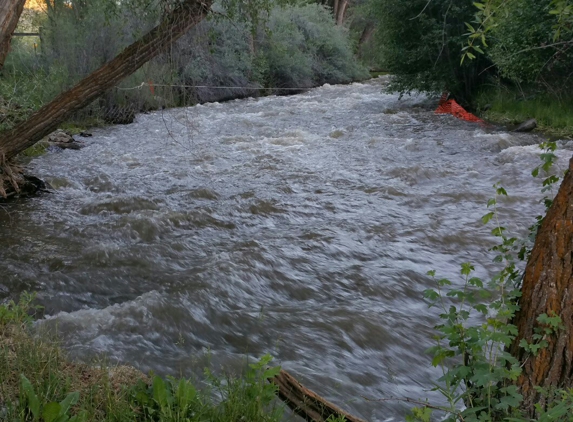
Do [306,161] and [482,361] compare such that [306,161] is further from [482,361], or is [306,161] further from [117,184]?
[482,361]

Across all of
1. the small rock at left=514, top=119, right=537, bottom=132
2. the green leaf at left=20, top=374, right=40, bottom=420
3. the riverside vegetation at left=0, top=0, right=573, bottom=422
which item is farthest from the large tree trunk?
the small rock at left=514, top=119, right=537, bottom=132

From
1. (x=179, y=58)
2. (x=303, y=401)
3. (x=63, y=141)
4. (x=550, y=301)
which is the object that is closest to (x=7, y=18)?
(x=179, y=58)

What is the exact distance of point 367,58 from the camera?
147ft

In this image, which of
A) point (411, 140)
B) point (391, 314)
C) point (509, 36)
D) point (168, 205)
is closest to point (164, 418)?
point (391, 314)

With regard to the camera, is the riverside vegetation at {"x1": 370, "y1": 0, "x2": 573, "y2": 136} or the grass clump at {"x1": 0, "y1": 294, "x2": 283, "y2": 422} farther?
the riverside vegetation at {"x1": 370, "y1": 0, "x2": 573, "y2": 136}

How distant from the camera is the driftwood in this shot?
2.99 m

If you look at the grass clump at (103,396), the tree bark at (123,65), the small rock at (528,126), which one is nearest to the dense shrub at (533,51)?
the small rock at (528,126)

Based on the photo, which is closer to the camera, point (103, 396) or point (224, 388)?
point (103, 396)

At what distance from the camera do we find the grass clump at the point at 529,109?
1400cm

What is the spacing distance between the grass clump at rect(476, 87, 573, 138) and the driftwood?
476 inches

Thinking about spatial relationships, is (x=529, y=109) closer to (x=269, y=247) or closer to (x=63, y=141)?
(x=269, y=247)

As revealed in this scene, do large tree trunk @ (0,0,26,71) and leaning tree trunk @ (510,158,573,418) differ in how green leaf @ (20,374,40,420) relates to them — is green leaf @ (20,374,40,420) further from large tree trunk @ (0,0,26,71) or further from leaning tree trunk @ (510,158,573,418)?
large tree trunk @ (0,0,26,71)

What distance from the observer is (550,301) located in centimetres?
287

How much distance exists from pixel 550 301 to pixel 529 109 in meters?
14.0
